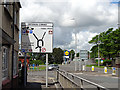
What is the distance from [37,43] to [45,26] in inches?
43.4

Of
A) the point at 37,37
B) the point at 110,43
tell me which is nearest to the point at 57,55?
the point at 110,43

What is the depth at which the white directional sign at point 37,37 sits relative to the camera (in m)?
11.8

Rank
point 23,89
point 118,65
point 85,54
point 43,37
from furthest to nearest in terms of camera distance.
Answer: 1. point 118,65
2. point 85,54
3. point 43,37
4. point 23,89

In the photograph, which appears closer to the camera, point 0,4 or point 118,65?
point 0,4

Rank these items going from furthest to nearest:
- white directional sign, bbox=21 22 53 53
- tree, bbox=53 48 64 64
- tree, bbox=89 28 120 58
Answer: tree, bbox=53 48 64 64 < tree, bbox=89 28 120 58 < white directional sign, bbox=21 22 53 53

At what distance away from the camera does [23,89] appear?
10.6 metres

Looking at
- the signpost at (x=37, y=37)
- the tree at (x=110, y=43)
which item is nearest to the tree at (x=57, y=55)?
the tree at (x=110, y=43)

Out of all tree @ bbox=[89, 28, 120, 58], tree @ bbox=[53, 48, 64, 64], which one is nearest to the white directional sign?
tree @ bbox=[89, 28, 120, 58]

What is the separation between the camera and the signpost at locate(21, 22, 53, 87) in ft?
38.8

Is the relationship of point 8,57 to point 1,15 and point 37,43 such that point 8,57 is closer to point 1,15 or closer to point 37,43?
point 37,43

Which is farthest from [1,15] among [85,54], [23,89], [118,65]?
[118,65]

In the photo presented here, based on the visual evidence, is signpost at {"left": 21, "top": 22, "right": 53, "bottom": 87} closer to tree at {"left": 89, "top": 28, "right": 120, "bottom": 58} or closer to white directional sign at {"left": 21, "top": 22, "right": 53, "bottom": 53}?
white directional sign at {"left": 21, "top": 22, "right": 53, "bottom": 53}

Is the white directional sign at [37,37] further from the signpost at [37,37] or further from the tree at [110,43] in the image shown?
the tree at [110,43]

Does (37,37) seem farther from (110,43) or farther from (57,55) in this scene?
(57,55)
